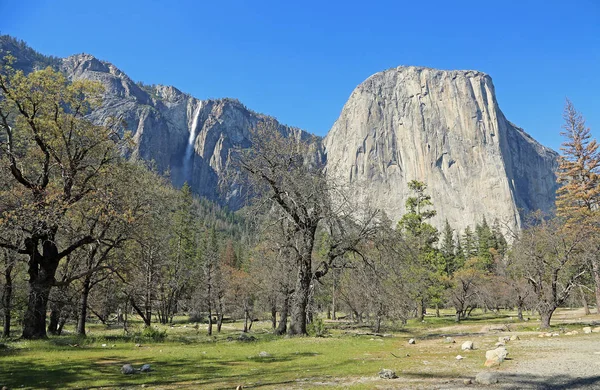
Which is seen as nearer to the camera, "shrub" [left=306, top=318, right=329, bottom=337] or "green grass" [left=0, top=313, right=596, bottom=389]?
"green grass" [left=0, top=313, right=596, bottom=389]

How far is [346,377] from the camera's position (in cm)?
866

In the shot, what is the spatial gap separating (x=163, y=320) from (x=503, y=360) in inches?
1673

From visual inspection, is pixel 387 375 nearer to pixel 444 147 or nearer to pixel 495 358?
pixel 495 358

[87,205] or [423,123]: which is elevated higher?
[423,123]

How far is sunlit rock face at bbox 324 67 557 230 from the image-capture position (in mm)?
160750

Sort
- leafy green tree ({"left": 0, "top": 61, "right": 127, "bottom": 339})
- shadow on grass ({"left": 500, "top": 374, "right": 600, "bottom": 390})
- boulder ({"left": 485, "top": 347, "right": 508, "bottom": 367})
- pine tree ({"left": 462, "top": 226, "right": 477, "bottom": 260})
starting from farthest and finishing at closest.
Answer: pine tree ({"left": 462, "top": 226, "right": 477, "bottom": 260})
leafy green tree ({"left": 0, "top": 61, "right": 127, "bottom": 339})
boulder ({"left": 485, "top": 347, "right": 508, "bottom": 367})
shadow on grass ({"left": 500, "top": 374, "right": 600, "bottom": 390})

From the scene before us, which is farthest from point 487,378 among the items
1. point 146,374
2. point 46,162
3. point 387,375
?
point 46,162

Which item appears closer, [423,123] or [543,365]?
[543,365]

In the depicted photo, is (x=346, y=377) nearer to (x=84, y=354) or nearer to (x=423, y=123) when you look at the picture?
(x=84, y=354)

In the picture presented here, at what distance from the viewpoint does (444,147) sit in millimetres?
168500

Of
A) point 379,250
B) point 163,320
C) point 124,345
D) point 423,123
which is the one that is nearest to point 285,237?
point 379,250

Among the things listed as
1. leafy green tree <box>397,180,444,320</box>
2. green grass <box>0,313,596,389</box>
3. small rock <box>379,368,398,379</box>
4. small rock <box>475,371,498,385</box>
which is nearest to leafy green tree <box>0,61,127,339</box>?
green grass <box>0,313,596,389</box>

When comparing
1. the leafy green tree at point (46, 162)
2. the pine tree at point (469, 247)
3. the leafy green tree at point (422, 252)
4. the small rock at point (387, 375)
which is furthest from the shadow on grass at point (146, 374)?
the pine tree at point (469, 247)

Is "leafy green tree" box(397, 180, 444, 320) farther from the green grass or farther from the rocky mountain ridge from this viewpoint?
the rocky mountain ridge
